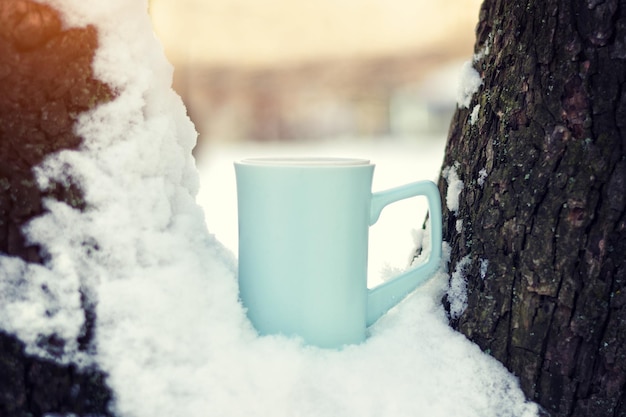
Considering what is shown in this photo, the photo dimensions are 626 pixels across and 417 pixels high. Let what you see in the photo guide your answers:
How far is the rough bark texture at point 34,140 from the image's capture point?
50 cm

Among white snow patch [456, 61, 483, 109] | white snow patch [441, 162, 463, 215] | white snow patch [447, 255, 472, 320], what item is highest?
white snow patch [456, 61, 483, 109]

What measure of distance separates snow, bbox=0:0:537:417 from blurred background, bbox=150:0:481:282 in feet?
0.62

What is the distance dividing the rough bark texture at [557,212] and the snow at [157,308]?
0.05 m

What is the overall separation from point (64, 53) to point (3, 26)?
0.05 meters

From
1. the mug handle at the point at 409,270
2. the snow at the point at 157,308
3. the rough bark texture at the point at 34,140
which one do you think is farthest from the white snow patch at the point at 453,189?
the rough bark texture at the point at 34,140

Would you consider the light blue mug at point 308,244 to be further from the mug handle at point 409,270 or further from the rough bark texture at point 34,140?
the rough bark texture at point 34,140

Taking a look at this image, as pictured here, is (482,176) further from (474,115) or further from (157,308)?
(157,308)

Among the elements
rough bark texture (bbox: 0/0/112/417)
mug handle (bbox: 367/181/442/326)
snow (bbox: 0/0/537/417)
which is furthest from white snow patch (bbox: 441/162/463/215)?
rough bark texture (bbox: 0/0/112/417)

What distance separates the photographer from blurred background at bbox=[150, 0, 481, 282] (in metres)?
1.65

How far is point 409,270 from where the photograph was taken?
2.21 feet

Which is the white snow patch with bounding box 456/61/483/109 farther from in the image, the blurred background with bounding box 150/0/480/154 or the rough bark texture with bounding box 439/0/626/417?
the blurred background with bounding box 150/0/480/154

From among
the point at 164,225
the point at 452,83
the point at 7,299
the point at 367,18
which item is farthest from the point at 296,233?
the point at 452,83

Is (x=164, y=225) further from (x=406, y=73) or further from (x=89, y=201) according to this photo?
(x=406, y=73)

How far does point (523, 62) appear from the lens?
1.99 feet
